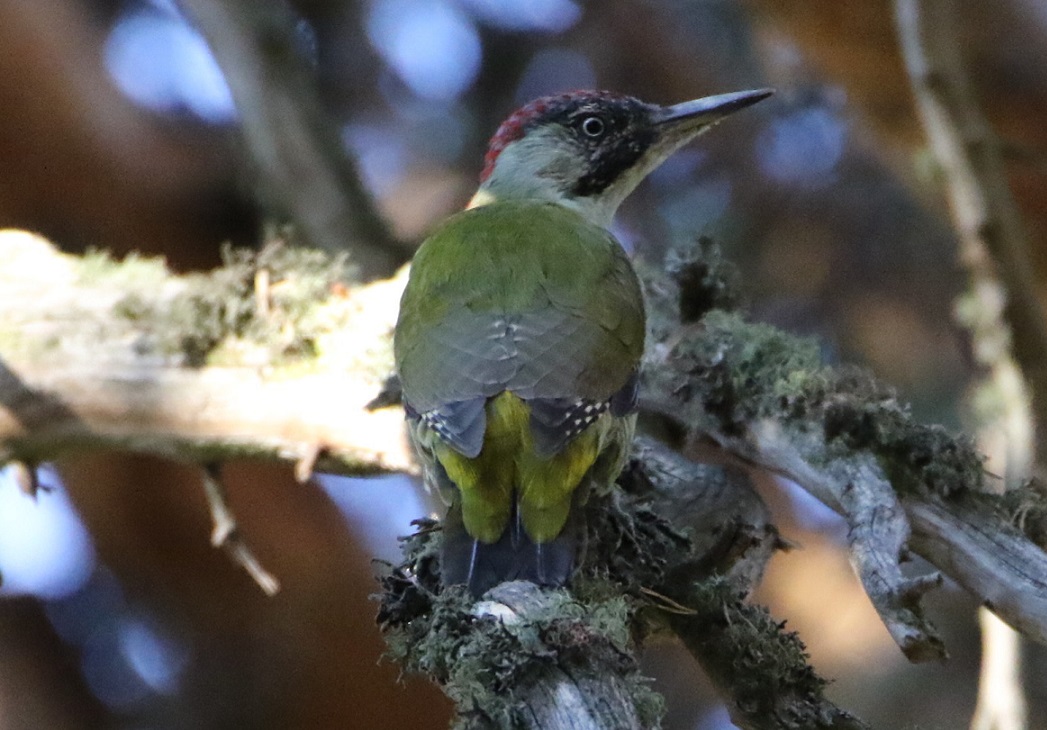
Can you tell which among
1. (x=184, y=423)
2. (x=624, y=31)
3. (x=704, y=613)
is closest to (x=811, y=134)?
(x=624, y=31)

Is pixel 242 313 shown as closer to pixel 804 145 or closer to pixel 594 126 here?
pixel 594 126

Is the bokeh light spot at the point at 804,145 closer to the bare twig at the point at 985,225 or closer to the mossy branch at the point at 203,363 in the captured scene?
the bare twig at the point at 985,225

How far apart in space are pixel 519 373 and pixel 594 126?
1596mm

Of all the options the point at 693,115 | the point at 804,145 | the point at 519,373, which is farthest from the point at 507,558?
the point at 804,145

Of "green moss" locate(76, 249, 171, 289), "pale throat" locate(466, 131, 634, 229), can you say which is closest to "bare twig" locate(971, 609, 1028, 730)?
"pale throat" locate(466, 131, 634, 229)

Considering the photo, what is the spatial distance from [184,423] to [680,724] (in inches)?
144

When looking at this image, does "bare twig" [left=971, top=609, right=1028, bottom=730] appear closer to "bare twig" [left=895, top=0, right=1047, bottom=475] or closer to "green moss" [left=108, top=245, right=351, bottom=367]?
"bare twig" [left=895, top=0, right=1047, bottom=475]

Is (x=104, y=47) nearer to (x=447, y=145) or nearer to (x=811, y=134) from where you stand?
(x=447, y=145)

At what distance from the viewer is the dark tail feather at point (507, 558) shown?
2598mm

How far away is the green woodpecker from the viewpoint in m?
2.73

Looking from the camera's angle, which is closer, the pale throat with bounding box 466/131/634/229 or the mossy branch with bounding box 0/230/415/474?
the mossy branch with bounding box 0/230/415/474

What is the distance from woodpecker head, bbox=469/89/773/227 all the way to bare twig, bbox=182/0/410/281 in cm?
103

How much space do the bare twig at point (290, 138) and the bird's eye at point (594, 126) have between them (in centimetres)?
121

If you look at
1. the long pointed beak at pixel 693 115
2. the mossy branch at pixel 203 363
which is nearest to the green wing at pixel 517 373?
the mossy branch at pixel 203 363
